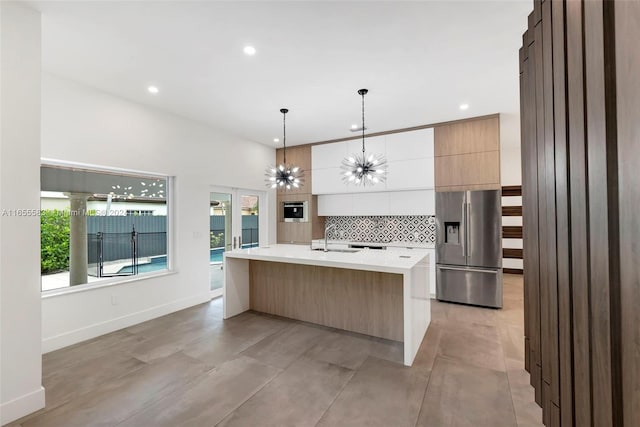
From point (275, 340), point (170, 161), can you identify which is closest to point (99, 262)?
point (170, 161)

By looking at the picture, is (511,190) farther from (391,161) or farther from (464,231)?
(391,161)

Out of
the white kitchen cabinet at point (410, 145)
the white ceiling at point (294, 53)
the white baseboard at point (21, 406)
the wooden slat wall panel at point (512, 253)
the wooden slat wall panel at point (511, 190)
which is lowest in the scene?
the white baseboard at point (21, 406)

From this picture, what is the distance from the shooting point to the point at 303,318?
372cm

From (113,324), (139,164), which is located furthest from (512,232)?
(113,324)

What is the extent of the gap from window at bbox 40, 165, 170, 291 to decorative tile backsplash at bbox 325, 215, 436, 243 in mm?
3357

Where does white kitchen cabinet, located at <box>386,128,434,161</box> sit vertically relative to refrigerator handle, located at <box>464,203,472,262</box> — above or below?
above

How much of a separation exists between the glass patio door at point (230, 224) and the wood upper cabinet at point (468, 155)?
3578 mm

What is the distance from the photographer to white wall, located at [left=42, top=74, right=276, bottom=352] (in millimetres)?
3037

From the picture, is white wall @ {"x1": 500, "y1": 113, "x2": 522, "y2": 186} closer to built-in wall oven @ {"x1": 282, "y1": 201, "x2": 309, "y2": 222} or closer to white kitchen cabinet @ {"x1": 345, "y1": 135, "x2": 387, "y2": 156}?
white kitchen cabinet @ {"x1": 345, "y1": 135, "x2": 387, "y2": 156}

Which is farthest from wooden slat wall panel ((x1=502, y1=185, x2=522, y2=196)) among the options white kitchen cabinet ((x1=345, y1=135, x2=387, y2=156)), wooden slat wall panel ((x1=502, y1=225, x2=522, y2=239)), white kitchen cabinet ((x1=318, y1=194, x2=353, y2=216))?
white kitchen cabinet ((x1=318, y1=194, x2=353, y2=216))

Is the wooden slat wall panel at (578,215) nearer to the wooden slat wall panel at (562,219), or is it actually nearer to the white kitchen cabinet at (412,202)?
the wooden slat wall panel at (562,219)

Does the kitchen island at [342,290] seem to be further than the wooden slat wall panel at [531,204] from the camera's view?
Yes

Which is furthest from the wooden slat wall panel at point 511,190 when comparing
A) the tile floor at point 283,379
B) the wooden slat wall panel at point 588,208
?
the wooden slat wall panel at point 588,208

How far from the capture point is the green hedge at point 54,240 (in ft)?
10.1
